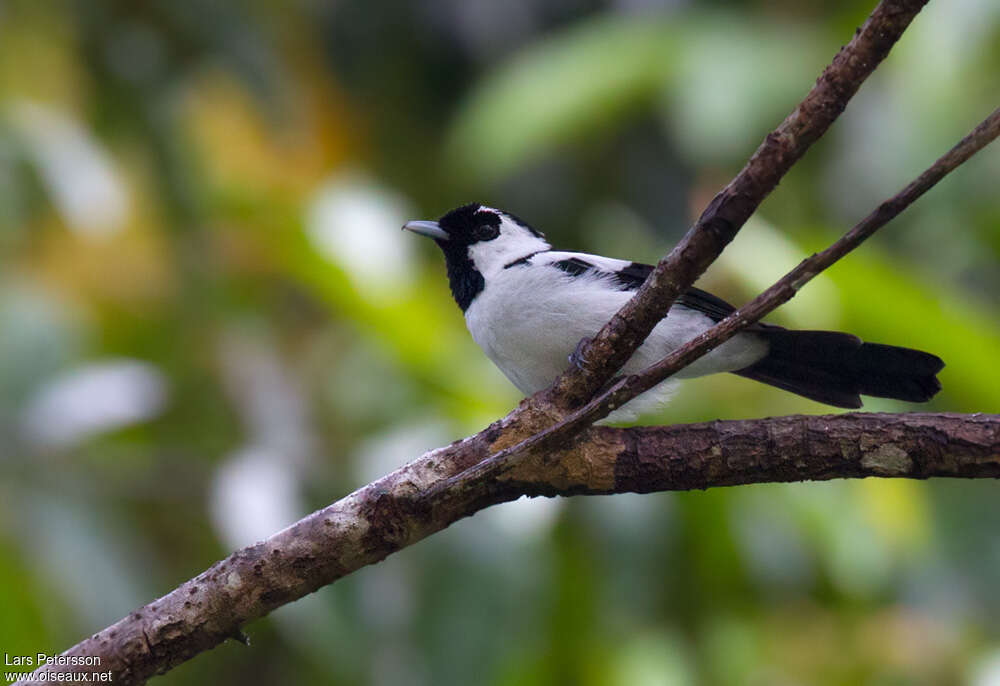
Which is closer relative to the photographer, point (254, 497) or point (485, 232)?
point (485, 232)

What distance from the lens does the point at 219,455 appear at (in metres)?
5.28

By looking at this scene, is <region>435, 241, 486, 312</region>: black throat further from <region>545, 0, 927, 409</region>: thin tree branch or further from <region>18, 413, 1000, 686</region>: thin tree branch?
<region>545, 0, 927, 409</region>: thin tree branch

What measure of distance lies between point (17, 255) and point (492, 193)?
2.72 metres

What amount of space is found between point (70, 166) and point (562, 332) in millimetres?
3230

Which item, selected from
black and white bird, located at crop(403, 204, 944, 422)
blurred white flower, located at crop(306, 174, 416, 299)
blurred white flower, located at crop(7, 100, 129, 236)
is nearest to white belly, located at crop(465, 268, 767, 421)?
black and white bird, located at crop(403, 204, 944, 422)

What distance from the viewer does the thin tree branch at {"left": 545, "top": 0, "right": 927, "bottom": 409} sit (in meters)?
2.09

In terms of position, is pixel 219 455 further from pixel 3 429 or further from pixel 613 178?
pixel 613 178

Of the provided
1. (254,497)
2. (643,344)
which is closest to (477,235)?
(643,344)

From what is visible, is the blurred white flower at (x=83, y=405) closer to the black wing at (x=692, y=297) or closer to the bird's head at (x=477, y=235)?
the bird's head at (x=477, y=235)

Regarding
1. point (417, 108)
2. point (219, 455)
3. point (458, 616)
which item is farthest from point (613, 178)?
point (458, 616)

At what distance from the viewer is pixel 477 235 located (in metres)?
3.88

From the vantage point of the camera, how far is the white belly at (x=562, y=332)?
318 cm

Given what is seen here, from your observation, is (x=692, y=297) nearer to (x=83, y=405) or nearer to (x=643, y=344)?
(x=643, y=344)

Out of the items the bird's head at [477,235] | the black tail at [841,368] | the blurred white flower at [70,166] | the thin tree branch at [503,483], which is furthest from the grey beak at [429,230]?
the blurred white flower at [70,166]
